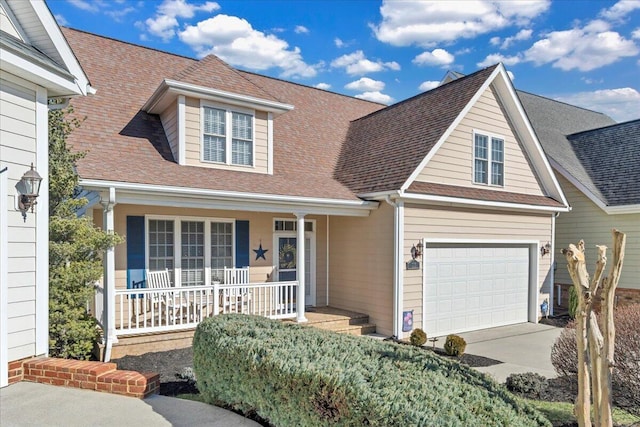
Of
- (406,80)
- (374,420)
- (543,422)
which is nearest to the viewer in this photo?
(374,420)

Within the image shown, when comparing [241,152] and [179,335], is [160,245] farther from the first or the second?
[241,152]

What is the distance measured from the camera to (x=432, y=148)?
399 inches

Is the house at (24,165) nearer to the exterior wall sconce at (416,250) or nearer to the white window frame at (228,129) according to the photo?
the white window frame at (228,129)

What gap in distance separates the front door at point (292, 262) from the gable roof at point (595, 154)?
381 inches

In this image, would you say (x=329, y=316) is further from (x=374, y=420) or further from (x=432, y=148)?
(x=374, y=420)

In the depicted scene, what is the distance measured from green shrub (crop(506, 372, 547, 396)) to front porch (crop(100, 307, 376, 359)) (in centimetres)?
414

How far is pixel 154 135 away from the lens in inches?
392

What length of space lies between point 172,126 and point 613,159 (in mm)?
14676

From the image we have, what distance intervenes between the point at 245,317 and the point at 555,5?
14.0 meters

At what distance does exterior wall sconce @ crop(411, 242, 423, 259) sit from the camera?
9766 mm

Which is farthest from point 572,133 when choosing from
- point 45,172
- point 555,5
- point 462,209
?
point 45,172

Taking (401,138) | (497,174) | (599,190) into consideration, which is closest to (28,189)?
(401,138)

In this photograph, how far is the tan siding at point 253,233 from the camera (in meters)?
8.71

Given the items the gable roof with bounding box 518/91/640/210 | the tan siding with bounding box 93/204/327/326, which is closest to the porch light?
the tan siding with bounding box 93/204/327/326
